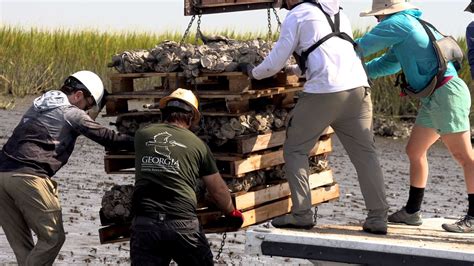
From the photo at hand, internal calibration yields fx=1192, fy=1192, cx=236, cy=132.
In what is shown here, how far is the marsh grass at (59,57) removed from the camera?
76.4 feet

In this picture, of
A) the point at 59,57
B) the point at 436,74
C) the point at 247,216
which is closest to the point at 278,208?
the point at 247,216

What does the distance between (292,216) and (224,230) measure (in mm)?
629

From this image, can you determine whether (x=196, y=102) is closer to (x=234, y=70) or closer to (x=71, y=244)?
(x=234, y=70)

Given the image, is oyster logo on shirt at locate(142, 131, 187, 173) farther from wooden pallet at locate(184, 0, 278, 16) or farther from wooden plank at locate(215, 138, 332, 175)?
wooden pallet at locate(184, 0, 278, 16)

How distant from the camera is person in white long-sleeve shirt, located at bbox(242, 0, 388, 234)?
7992 mm

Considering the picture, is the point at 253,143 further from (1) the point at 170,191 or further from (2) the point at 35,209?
(2) the point at 35,209

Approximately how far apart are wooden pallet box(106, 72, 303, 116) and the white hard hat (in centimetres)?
21

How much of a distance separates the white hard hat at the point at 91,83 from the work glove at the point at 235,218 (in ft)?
4.46

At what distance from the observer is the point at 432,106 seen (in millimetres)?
8656

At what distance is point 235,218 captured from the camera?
8430mm

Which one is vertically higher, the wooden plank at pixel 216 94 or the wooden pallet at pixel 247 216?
the wooden plank at pixel 216 94

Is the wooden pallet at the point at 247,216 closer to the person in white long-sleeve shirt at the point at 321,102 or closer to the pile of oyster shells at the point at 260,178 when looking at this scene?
the pile of oyster shells at the point at 260,178

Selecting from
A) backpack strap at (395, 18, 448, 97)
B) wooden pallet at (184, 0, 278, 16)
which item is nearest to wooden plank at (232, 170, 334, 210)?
backpack strap at (395, 18, 448, 97)

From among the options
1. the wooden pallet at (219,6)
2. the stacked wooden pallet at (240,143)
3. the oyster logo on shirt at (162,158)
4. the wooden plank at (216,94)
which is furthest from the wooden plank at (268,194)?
the wooden pallet at (219,6)
